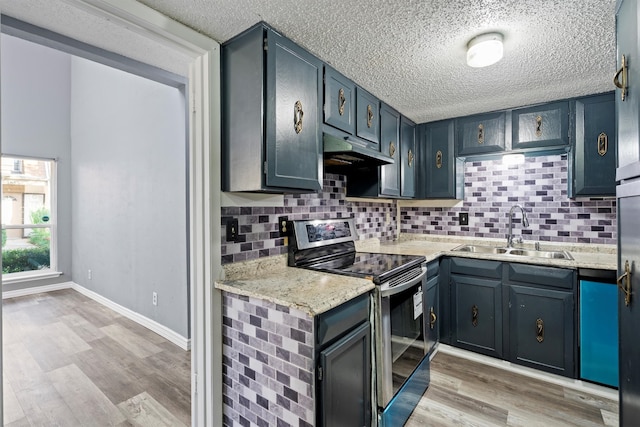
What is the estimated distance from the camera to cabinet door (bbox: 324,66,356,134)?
1.81 m

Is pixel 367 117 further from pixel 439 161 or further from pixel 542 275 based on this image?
pixel 542 275

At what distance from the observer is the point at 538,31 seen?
1.46 metres

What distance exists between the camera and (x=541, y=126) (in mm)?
2441

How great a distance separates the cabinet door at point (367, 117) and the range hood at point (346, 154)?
0.13 m

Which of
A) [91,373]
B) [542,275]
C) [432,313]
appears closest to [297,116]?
[432,313]

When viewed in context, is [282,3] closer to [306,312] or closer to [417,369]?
[306,312]

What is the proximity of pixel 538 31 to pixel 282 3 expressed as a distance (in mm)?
1225

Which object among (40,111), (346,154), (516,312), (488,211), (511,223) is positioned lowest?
(516,312)

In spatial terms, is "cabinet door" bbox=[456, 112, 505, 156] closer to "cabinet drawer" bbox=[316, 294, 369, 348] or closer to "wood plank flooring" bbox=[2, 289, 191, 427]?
"cabinet drawer" bbox=[316, 294, 369, 348]

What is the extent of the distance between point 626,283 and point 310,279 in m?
1.24

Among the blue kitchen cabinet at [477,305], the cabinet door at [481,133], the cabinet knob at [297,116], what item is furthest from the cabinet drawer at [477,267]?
the cabinet knob at [297,116]

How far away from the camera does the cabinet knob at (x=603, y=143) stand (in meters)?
2.20

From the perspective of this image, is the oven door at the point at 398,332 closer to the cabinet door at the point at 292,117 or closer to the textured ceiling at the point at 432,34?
the cabinet door at the point at 292,117

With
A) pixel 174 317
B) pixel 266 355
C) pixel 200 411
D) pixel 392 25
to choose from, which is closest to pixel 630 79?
pixel 392 25
